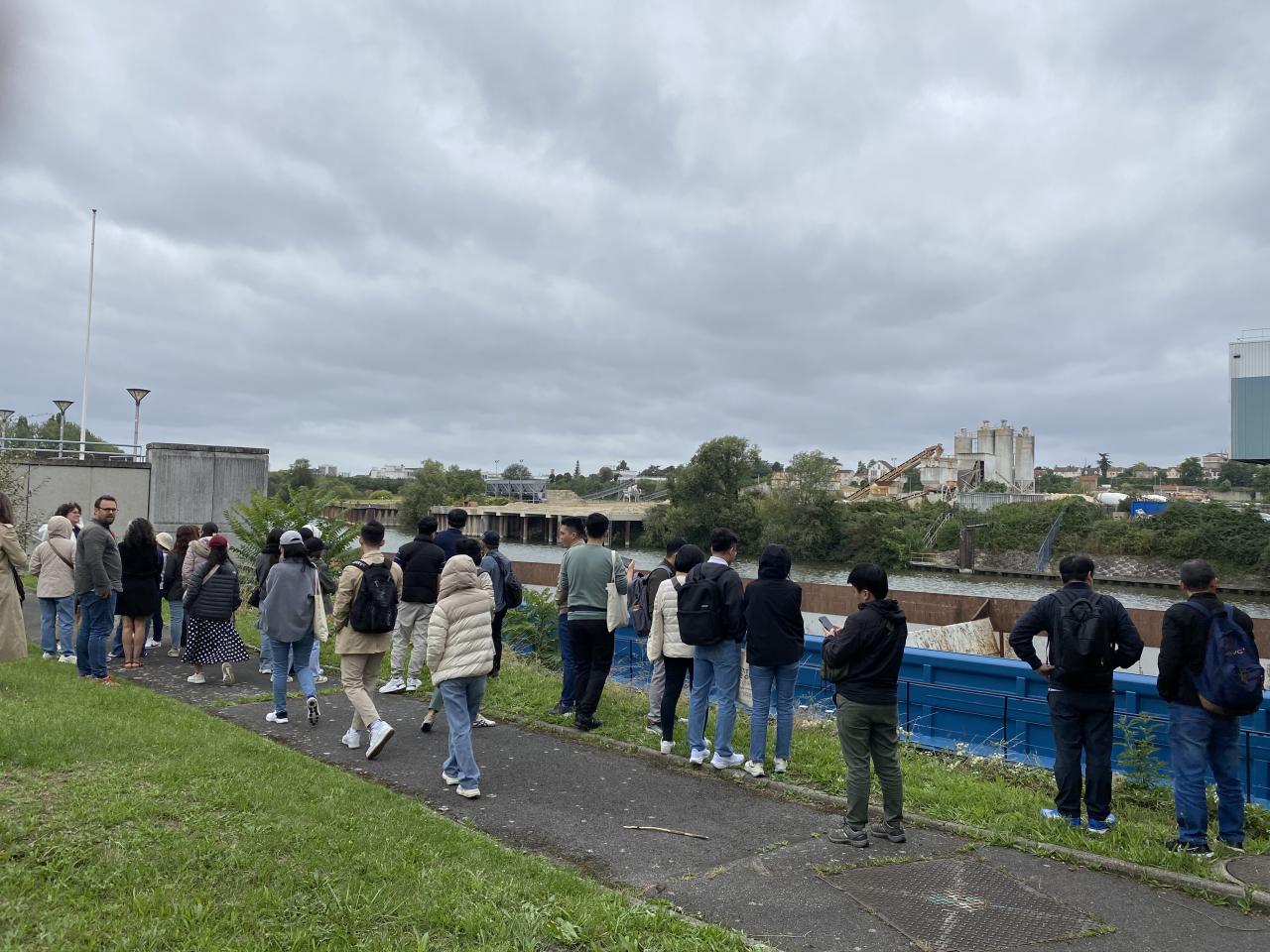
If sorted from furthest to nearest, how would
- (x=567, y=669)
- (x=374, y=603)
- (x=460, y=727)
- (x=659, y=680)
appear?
(x=567, y=669), (x=659, y=680), (x=374, y=603), (x=460, y=727)

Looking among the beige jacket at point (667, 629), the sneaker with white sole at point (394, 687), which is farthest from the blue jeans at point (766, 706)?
the sneaker with white sole at point (394, 687)

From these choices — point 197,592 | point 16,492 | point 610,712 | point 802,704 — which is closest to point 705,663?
point 610,712

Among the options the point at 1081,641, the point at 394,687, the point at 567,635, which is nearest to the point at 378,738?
the point at 567,635

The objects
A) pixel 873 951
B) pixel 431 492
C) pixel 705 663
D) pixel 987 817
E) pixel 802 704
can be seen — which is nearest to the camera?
pixel 873 951

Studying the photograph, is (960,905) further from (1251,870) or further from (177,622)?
(177,622)

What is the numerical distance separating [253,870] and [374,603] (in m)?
2.81

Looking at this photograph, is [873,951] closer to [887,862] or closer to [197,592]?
[887,862]

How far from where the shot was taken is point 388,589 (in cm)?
700

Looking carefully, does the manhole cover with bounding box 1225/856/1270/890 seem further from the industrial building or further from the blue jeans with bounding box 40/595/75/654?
the industrial building

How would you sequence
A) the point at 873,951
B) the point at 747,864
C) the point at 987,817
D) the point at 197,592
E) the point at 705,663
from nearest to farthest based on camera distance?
the point at 873,951, the point at 747,864, the point at 987,817, the point at 705,663, the point at 197,592

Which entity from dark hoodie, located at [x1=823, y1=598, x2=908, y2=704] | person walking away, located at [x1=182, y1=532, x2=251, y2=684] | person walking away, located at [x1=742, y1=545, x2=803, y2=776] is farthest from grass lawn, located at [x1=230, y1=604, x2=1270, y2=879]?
person walking away, located at [x1=182, y1=532, x2=251, y2=684]

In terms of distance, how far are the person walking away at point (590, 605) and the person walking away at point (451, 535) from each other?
64.5 inches

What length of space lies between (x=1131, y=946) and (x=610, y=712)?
4968 millimetres

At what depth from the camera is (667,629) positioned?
7.03 m
